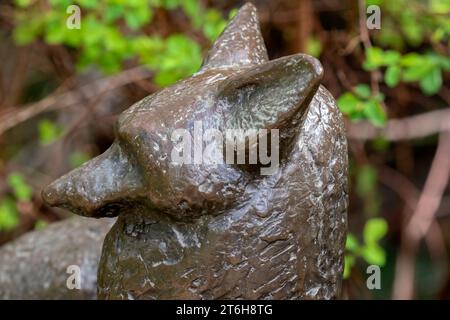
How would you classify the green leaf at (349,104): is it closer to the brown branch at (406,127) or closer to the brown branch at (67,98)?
the brown branch at (406,127)

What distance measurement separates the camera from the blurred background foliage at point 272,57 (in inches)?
75.0

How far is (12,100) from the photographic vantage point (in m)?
2.80

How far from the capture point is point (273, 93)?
3.09 ft

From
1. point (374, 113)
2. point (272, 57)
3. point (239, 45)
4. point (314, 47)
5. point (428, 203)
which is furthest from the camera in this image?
point (272, 57)

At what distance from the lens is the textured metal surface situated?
135 centimetres

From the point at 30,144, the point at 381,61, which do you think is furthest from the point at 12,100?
the point at 381,61

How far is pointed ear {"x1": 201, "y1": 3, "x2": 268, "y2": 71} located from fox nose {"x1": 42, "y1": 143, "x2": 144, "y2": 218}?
22cm

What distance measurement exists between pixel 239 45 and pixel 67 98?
5.02 feet

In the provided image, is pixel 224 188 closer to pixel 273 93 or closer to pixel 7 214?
pixel 273 93

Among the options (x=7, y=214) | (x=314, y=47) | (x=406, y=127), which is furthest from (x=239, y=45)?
(x=406, y=127)

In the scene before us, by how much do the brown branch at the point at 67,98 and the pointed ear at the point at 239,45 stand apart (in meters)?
1.19

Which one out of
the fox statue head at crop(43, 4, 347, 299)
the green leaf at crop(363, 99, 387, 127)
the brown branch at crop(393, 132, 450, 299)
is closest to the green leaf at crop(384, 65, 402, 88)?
the green leaf at crop(363, 99, 387, 127)

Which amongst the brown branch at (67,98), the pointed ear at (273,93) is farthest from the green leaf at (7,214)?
the pointed ear at (273,93)
